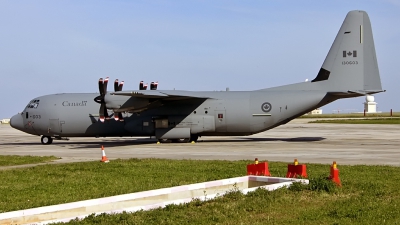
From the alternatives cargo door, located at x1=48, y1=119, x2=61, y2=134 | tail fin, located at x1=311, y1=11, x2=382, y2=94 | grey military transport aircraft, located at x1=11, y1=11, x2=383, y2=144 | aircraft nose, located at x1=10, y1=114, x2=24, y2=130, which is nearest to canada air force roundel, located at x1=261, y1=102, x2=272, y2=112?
grey military transport aircraft, located at x1=11, y1=11, x2=383, y2=144

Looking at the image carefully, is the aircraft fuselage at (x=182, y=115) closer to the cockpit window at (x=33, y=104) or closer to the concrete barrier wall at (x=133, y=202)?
the cockpit window at (x=33, y=104)

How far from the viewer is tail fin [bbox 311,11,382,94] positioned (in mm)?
32375

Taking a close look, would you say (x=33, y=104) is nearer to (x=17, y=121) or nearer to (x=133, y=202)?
(x=17, y=121)

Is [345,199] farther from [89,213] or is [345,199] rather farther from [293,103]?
[293,103]

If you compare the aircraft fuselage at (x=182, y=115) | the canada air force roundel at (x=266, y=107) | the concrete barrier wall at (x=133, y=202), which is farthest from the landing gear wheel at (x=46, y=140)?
the concrete barrier wall at (x=133, y=202)

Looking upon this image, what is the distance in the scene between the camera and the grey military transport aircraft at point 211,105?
32469 millimetres

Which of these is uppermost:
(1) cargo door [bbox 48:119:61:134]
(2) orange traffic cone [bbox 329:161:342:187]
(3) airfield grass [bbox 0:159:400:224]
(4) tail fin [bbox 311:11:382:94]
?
(4) tail fin [bbox 311:11:382:94]

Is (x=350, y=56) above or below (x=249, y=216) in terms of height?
above

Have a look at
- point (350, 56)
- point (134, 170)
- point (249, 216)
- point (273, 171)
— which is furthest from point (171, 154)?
point (249, 216)

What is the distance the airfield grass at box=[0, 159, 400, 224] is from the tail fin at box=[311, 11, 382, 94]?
14.8 meters

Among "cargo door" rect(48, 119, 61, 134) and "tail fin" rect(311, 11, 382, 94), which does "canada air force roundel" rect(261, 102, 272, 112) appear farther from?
"cargo door" rect(48, 119, 61, 134)

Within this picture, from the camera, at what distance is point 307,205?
11.0 metres

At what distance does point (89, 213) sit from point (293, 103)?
24.3 m

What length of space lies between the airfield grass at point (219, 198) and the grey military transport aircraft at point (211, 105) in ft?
42.3
